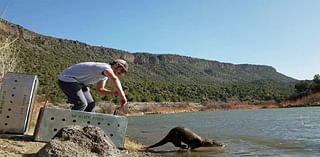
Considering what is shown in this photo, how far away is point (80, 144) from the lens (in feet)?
18.3

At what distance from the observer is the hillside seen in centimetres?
4822

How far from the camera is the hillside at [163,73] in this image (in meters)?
48.2

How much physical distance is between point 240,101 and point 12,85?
67443 mm

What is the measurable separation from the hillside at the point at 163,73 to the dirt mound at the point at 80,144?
2645cm

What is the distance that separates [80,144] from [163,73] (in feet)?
254

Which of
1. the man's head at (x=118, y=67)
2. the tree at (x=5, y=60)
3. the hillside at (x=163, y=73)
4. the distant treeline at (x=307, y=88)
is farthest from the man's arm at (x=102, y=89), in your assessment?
the distant treeline at (x=307, y=88)

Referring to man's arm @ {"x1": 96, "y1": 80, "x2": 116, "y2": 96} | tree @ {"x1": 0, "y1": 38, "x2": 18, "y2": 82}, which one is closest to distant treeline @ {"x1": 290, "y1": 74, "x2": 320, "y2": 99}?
tree @ {"x1": 0, "y1": 38, "x2": 18, "y2": 82}

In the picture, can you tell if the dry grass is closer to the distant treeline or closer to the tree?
the tree

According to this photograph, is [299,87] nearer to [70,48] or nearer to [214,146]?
[70,48]

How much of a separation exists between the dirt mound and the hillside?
26.4 m

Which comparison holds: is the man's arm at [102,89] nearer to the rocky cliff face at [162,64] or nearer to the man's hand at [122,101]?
the man's hand at [122,101]

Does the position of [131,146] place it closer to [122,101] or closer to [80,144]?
[122,101]

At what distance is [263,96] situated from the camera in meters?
75.2

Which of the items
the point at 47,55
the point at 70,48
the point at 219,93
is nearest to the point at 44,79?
the point at 47,55
